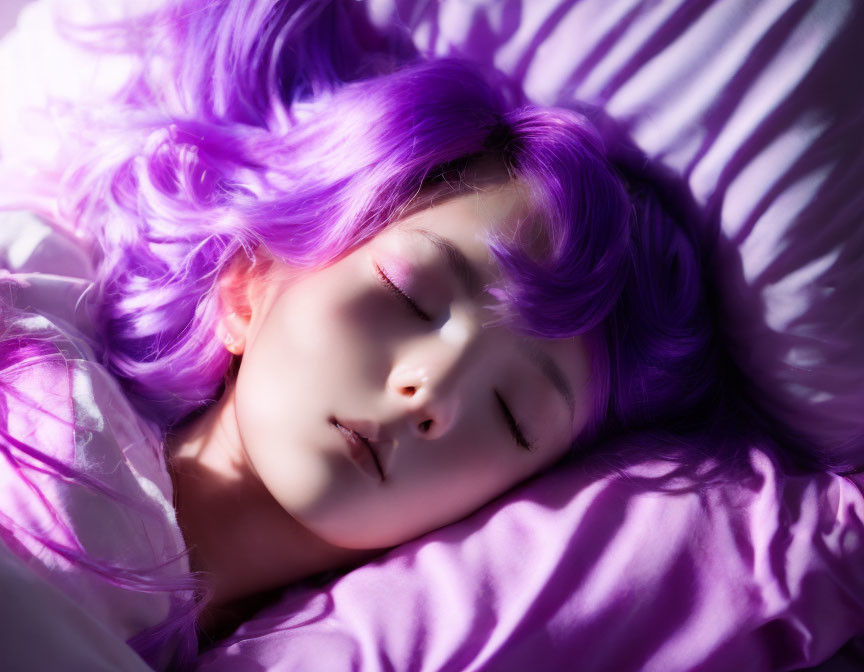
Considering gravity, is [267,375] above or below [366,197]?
below

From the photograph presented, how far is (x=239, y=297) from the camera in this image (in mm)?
1008

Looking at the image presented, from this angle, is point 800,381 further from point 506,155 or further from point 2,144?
point 2,144

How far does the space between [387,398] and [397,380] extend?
0.02m

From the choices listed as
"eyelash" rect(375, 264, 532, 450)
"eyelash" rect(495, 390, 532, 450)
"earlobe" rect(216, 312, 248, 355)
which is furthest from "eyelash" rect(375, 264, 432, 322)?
"earlobe" rect(216, 312, 248, 355)

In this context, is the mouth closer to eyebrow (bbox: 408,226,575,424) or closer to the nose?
the nose

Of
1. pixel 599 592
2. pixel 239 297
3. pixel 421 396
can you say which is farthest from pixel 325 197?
pixel 599 592

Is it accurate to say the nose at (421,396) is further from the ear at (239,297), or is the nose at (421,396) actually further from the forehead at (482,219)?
the ear at (239,297)

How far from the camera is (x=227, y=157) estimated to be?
104cm

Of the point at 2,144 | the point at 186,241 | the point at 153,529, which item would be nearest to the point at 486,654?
the point at 153,529

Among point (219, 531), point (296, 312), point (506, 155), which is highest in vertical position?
point (506, 155)

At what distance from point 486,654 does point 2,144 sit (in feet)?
2.81

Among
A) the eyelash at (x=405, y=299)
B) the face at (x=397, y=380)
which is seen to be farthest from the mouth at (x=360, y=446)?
the eyelash at (x=405, y=299)

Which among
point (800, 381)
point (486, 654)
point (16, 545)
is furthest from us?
point (800, 381)

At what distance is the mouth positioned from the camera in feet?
2.72
